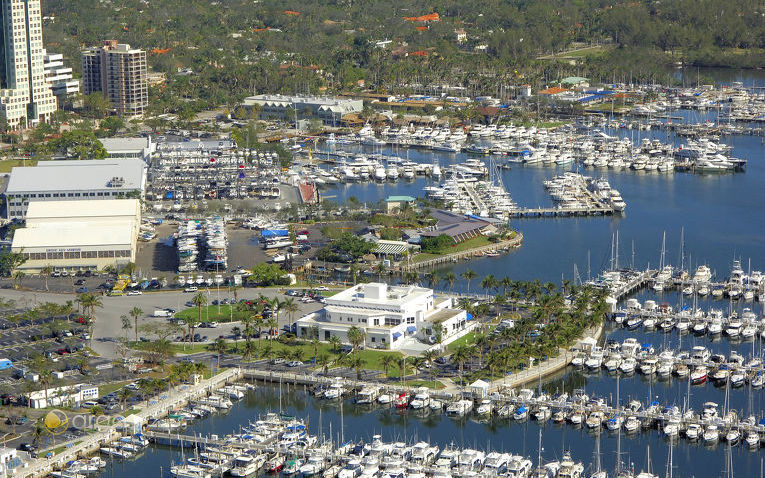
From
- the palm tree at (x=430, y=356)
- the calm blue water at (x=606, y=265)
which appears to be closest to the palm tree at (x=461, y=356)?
the palm tree at (x=430, y=356)

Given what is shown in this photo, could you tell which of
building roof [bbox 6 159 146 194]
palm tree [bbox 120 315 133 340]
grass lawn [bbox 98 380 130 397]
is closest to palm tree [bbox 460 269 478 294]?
palm tree [bbox 120 315 133 340]

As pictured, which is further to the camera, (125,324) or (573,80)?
(573,80)

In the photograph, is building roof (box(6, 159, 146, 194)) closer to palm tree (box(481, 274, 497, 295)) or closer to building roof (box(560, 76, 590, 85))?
palm tree (box(481, 274, 497, 295))

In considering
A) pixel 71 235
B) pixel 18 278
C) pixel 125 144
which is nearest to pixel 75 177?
→ pixel 71 235

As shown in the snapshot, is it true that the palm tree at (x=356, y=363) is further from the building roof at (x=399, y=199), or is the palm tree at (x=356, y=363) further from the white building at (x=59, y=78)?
the white building at (x=59, y=78)

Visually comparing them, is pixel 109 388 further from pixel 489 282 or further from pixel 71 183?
pixel 71 183

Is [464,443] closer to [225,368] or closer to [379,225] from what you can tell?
[225,368]

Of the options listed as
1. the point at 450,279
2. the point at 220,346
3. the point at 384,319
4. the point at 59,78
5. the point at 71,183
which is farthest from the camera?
the point at 59,78

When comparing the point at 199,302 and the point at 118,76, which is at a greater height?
the point at 118,76
